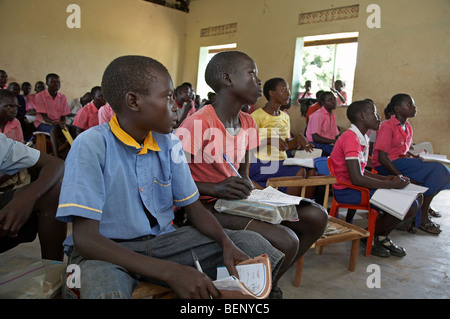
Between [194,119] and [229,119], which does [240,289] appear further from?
[229,119]

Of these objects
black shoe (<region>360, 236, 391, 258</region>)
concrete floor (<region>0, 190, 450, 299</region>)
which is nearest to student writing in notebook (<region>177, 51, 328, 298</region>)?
concrete floor (<region>0, 190, 450, 299</region>)

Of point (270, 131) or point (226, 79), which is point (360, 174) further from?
point (226, 79)

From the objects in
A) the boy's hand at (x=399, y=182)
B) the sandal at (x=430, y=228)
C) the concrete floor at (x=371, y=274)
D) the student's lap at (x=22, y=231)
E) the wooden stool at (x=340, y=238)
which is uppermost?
the boy's hand at (x=399, y=182)

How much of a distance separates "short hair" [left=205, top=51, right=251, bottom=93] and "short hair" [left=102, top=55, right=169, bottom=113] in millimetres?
683

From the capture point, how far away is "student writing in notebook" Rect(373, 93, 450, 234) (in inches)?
138

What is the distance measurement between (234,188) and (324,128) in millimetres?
3685

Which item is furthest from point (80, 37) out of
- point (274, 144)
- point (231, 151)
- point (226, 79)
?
point (231, 151)

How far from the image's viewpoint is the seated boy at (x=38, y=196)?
159 centimetres

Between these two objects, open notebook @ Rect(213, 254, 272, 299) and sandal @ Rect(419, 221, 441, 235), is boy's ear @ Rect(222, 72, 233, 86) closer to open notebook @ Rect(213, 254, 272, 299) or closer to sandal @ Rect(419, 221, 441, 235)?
open notebook @ Rect(213, 254, 272, 299)

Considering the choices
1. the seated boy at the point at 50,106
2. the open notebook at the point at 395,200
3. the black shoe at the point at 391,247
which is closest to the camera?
the open notebook at the point at 395,200

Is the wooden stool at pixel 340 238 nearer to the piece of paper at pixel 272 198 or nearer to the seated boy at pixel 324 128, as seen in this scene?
the piece of paper at pixel 272 198

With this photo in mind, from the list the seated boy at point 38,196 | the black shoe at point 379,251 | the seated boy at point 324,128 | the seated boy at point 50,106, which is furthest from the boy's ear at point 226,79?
the seated boy at point 50,106

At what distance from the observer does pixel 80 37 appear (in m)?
8.96
